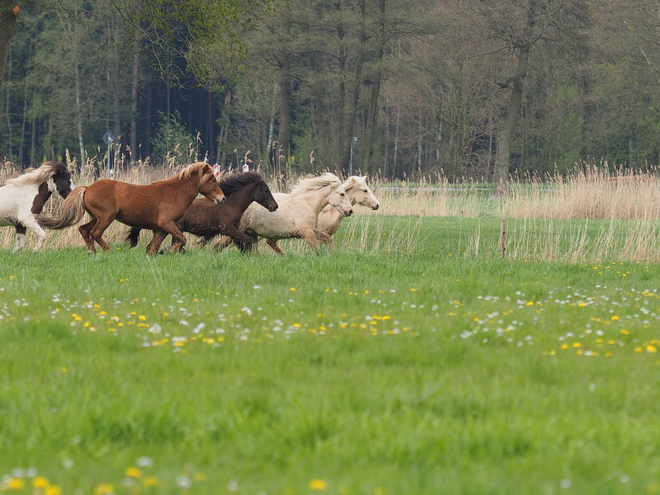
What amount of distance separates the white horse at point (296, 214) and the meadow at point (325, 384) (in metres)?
4.57

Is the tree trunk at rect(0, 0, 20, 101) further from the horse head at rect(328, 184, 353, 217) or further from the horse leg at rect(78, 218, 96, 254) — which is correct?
the horse head at rect(328, 184, 353, 217)

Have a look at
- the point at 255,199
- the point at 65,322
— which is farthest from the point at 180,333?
the point at 255,199

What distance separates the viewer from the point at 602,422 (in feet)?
16.4

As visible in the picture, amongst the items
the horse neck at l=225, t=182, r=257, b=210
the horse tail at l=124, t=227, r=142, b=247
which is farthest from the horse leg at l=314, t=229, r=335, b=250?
the horse tail at l=124, t=227, r=142, b=247

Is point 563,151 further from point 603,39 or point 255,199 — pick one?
point 255,199

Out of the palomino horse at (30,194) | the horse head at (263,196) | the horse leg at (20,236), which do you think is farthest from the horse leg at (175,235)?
the horse leg at (20,236)

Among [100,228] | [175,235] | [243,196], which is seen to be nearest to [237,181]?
[243,196]

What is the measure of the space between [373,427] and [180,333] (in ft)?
9.87

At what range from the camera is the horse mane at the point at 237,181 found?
50.6 feet

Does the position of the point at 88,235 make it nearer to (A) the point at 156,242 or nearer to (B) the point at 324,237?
(A) the point at 156,242

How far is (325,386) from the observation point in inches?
225

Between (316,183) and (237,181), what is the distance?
62.3 inches

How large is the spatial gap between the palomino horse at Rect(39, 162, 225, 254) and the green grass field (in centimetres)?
379

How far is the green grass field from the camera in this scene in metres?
4.24
